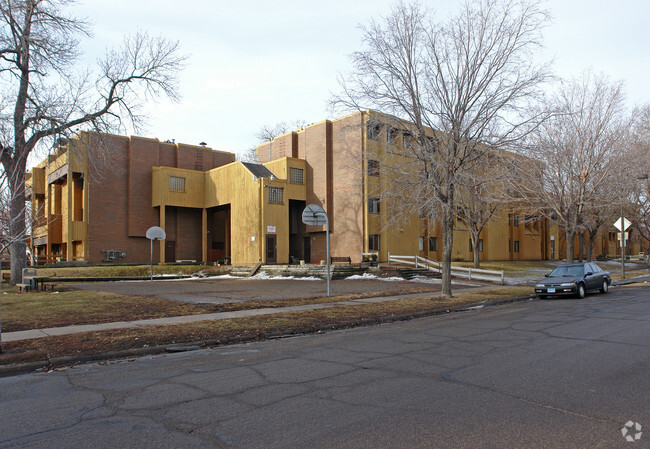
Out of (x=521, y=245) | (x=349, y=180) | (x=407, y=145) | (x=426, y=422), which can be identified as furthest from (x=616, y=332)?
(x=521, y=245)

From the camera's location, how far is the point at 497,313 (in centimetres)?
1428

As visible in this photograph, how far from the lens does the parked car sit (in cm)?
1836

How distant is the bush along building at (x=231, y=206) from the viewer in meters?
34.6

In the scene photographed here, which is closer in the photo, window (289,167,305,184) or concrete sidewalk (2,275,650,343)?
concrete sidewalk (2,275,650,343)

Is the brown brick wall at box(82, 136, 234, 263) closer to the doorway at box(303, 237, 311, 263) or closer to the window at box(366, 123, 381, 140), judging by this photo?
the doorway at box(303, 237, 311, 263)

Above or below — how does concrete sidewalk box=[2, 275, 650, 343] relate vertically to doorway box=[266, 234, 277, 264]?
below

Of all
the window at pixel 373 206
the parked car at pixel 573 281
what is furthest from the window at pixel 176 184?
the parked car at pixel 573 281

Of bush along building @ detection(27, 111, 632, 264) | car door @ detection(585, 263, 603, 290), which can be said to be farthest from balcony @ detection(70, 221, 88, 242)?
car door @ detection(585, 263, 603, 290)

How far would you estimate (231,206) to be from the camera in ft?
126

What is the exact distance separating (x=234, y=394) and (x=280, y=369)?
1.44m

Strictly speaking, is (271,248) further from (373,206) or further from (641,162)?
(641,162)

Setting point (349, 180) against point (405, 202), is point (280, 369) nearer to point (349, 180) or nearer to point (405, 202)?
point (405, 202)

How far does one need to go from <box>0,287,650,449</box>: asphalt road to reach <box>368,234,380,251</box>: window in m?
24.3

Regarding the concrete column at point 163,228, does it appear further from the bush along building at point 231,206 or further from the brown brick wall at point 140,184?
the brown brick wall at point 140,184
